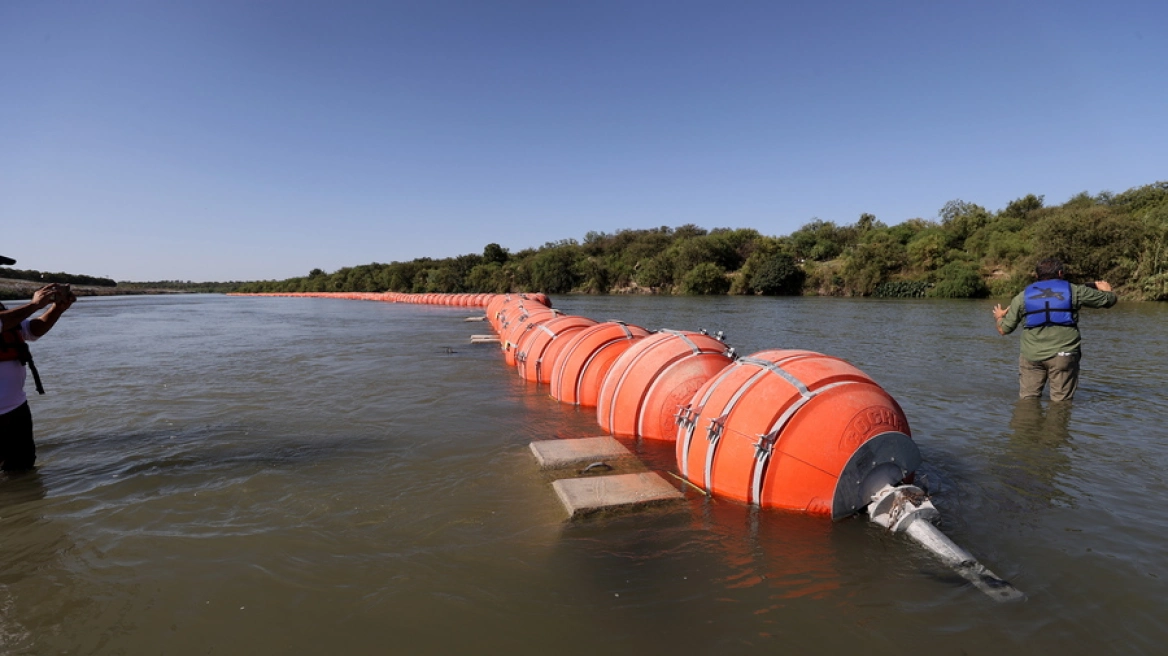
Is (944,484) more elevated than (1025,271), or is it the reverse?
(1025,271)

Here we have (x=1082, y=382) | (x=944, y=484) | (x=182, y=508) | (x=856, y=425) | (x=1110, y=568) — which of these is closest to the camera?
(x=1110, y=568)

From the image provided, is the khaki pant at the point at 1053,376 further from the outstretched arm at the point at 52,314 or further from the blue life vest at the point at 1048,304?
the outstretched arm at the point at 52,314

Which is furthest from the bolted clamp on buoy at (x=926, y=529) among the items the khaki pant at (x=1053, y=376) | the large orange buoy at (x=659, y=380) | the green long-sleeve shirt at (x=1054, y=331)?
the khaki pant at (x=1053, y=376)

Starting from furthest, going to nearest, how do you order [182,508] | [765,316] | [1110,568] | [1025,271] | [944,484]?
1. [1025,271]
2. [765,316]
3. [944,484]
4. [182,508]
5. [1110,568]

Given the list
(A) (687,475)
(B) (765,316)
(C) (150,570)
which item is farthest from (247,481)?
(B) (765,316)

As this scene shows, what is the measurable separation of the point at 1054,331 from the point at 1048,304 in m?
0.40

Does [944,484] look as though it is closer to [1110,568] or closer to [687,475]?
[1110,568]

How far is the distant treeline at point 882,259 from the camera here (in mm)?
39406

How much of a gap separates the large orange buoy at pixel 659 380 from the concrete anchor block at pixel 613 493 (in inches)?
54.5

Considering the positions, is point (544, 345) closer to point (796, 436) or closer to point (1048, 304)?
point (796, 436)

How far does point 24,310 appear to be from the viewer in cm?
539

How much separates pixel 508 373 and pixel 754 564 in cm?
934

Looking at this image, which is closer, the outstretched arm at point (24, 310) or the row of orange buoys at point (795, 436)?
the row of orange buoys at point (795, 436)

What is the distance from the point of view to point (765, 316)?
30.7 metres
